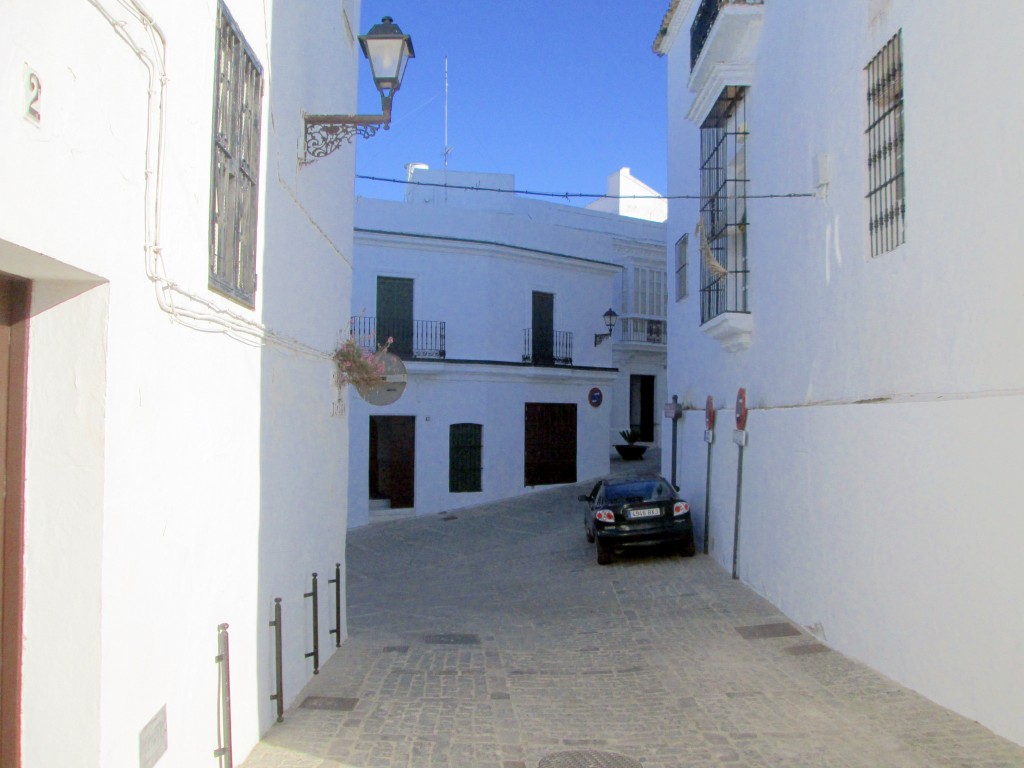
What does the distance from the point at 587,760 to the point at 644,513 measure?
26.0ft

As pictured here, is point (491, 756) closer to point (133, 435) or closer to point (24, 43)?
point (133, 435)

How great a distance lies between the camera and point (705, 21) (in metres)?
13.1

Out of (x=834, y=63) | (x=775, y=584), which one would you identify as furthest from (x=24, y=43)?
Answer: (x=775, y=584)

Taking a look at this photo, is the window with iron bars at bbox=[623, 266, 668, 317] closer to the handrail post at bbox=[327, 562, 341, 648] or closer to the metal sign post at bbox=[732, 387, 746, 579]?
the metal sign post at bbox=[732, 387, 746, 579]

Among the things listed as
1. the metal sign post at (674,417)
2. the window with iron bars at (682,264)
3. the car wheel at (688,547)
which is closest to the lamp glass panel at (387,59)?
the car wheel at (688,547)

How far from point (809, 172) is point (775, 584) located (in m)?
4.75

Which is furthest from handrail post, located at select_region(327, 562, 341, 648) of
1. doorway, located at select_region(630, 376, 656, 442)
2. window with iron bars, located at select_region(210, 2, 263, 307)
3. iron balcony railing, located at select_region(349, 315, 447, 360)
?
doorway, located at select_region(630, 376, 656, 442)

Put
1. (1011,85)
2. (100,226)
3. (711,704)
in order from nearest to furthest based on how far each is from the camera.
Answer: (100,226) → (1011,85) → (711,704)

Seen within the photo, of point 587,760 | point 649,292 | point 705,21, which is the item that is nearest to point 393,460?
point 649,292

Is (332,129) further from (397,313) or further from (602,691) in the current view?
(397,313)

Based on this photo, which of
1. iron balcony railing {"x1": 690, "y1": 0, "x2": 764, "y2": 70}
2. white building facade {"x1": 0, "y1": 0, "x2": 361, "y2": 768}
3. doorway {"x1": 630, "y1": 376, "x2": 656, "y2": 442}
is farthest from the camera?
doorway {"x1": 630, "y1": 376, "x2": 656, "y2": 442}

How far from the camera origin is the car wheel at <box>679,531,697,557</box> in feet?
44.9

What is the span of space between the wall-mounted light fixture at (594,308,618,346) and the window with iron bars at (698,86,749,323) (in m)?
8.49

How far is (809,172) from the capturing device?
947 cm
